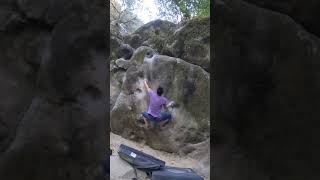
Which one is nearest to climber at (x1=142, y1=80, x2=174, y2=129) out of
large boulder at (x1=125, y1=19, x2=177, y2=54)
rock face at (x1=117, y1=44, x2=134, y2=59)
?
rock face at (x1=117, y1=44, x2=134, y2=59)

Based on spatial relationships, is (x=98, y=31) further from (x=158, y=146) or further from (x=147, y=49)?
(x=147, y=49)

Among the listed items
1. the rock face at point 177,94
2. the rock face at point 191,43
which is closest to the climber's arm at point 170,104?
the rock face at point 177,94

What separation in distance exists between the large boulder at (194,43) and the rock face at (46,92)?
29.2 feet

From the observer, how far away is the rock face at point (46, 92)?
2805mm

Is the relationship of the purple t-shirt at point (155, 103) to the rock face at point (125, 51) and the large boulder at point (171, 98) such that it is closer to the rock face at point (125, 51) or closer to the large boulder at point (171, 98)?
the large boulder at point (171, 98)

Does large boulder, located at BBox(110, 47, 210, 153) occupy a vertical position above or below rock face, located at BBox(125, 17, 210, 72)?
below

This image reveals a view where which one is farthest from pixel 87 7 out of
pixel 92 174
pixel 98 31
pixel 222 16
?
pixel 92 174

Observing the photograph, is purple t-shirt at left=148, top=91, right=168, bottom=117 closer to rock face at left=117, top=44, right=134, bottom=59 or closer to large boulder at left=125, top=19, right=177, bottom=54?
rock face at left=117, top=44, right=134, bottom=59

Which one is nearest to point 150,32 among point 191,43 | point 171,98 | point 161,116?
point 191,43

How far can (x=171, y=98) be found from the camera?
11219mm

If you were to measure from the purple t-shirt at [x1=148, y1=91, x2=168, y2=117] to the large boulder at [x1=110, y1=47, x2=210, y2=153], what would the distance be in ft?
2.17

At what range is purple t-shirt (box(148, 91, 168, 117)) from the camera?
9.98m

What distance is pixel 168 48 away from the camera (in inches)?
497

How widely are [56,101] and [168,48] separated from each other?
993 cm
